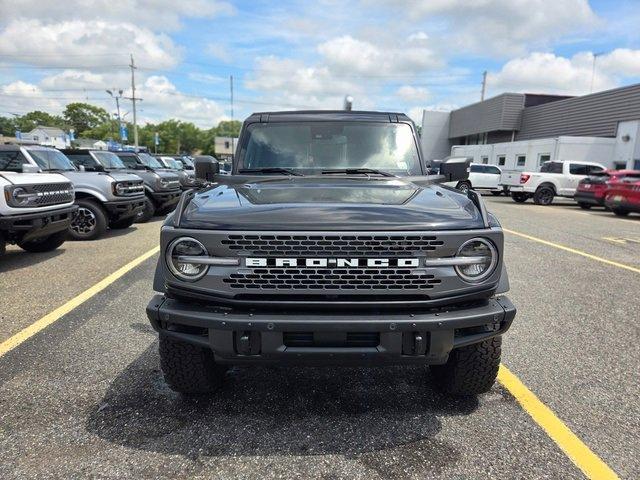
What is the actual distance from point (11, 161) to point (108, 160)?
152 inches

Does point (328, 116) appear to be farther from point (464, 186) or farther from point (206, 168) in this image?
point (464, 186)

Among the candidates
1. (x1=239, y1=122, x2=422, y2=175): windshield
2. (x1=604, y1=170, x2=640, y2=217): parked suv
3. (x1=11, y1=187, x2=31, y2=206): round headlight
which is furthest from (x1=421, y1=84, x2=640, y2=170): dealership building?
(x1=11, y1=187, x2=31, y2=206): round headlight

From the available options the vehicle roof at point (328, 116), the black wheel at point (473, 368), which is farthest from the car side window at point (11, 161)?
the black wheel at point (473, 368)

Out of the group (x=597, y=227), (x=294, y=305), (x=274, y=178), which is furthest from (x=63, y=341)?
(x=597, y=227)

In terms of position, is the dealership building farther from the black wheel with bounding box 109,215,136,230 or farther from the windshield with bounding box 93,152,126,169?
the black wheel with bounding box 109,215,136,230

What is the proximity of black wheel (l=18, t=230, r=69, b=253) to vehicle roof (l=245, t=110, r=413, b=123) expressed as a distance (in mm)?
5036

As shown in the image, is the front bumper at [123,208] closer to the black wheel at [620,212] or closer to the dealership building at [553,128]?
the black wheel at [620,212]

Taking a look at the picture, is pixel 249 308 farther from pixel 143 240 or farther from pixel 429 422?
pixel 143 240

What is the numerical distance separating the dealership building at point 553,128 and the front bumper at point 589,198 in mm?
9918

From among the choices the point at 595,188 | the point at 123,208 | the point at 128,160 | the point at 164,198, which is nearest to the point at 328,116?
the point at 123,208

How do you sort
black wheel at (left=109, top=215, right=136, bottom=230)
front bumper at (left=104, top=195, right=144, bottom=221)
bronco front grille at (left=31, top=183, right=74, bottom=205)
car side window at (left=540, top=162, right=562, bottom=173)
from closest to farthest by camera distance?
1. bronco front grille at (left=31, top=183, right=74, bottom=205)
2. front bumper at (left=104, top=195, right=144, bottom=221)
3. black wheel at (left=109, top=215, right=136, bottom=230)
4. car side window at (left=540, top=162, right=562, bottom=173)

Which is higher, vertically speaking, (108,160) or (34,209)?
(108,160)

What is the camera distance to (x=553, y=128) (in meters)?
34.2

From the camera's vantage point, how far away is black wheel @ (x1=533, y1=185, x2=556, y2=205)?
774 inches
